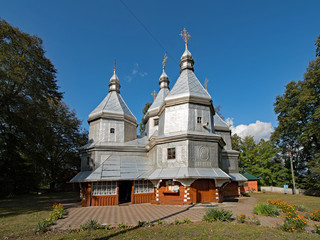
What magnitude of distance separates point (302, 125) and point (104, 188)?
102ft

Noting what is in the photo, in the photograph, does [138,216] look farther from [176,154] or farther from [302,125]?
[302,125]

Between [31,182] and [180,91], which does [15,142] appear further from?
[180,91]

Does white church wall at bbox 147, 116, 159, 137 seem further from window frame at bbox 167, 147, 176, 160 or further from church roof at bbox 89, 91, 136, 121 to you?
window frame at bbox 167, 147, 176, 160

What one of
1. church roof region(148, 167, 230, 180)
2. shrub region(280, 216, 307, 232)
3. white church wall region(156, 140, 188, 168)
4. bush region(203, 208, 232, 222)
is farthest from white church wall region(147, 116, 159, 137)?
shrub region(280, 216, 307, 232)

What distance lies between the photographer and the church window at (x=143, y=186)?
17.8m

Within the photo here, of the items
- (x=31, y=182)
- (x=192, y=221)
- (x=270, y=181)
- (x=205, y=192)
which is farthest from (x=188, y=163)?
(x=270, y=181)

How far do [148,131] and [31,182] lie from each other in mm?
20343

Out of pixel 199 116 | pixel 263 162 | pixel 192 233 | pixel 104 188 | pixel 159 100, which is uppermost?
pixel 159 100

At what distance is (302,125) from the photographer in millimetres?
29984

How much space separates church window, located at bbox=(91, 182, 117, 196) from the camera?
55.1ft

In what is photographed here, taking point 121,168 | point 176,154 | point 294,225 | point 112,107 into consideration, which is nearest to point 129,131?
point 112,107

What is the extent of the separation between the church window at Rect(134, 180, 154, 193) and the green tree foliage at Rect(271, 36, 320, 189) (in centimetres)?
2026

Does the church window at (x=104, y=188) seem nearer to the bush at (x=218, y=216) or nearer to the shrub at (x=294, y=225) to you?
the bush at (x=218, y=216)

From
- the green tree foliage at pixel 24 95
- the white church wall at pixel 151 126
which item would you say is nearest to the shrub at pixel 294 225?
the white church wall at pixel 151 126
